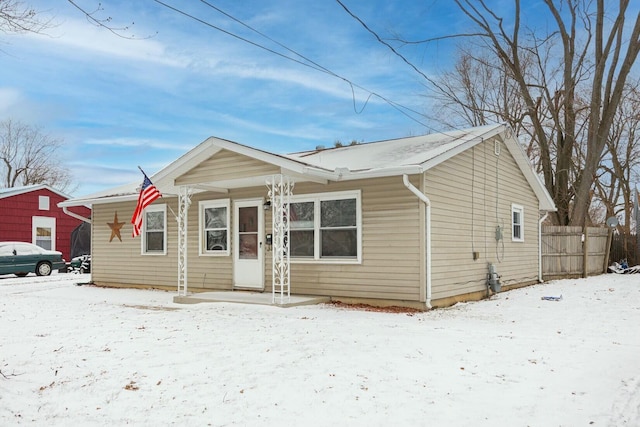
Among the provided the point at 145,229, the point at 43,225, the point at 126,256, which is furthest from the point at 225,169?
the point at 43,225

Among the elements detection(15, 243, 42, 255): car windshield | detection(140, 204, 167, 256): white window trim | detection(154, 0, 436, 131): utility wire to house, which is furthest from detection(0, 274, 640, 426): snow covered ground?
detection(15, 243, 42, 255): car windshield

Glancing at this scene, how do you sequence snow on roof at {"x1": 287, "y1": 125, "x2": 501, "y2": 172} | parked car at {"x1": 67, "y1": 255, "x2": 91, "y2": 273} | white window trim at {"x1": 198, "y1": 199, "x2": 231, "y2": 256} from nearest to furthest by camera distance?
snow on roof at {"x1": 287, "y1": 125, "x2": 501, "y2": 172} < white window trim at {"x1": 198, "y1": 199, "x2": 231, "y2": 256} < parked car at {"x1": 67, "y1": 255, "x2": 91, "y2": 273}

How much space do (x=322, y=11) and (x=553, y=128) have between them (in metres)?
17.8

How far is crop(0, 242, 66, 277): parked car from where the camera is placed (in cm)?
1967

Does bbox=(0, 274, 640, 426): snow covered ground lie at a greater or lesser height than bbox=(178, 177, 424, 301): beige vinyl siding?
lesser

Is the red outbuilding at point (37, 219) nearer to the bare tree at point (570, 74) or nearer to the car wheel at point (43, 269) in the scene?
the car wheel at point (43, 269)

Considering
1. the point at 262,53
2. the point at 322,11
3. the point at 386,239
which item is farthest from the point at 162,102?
the point at 386,239

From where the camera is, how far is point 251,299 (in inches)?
420

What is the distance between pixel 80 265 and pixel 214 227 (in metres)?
12.2

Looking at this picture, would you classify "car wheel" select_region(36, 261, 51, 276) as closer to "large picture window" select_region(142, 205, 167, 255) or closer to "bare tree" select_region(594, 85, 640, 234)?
"large picture window" select_region(142, 205, 167, 255)

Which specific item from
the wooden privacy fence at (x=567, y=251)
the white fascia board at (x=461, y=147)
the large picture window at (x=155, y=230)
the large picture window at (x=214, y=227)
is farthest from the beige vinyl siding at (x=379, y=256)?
the wooden privacy fence at (x=567, y=251)

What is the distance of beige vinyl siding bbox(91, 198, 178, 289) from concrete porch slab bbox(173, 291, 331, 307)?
2777mm

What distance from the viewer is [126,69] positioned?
1039 centimetres

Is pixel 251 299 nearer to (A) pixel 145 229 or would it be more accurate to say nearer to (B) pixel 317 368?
(B) pixel 317 368
